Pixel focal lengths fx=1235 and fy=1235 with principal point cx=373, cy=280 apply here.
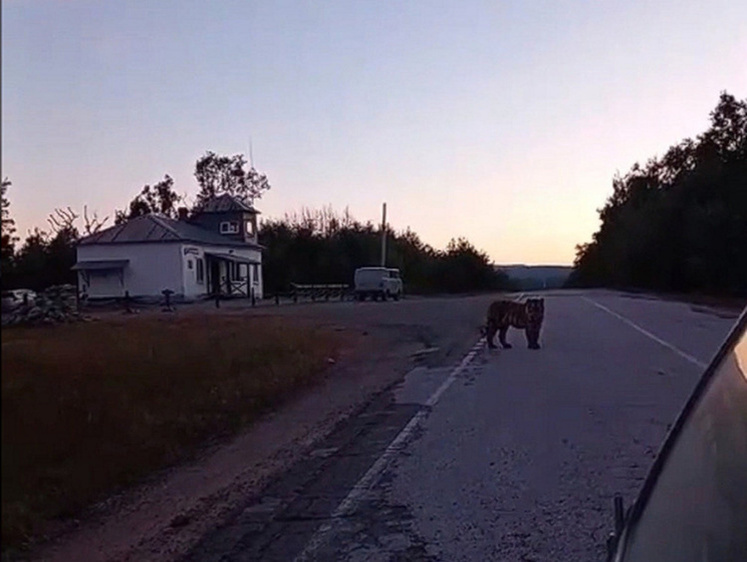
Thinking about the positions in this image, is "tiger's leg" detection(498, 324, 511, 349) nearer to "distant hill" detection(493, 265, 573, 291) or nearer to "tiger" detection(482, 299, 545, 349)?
"tiger" detection(482, 299, 545, 349)

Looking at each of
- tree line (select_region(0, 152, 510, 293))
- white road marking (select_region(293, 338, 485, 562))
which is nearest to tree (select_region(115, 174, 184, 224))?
tree line (select_region(0, 152, 510, 293))

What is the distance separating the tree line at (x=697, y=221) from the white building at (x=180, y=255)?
21.5 m

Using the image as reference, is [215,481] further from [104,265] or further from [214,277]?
[214,277]

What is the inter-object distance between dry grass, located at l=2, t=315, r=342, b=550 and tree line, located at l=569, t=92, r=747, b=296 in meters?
36.1

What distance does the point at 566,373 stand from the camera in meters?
18.8

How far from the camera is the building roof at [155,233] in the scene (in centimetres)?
3588

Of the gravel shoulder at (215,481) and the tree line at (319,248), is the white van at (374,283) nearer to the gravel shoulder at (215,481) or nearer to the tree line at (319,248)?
the tree line at (319,248)

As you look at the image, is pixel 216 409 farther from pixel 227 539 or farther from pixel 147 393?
pixel 227 539

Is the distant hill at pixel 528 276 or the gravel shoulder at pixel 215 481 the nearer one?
the gravel shoulder at pixel 215 481

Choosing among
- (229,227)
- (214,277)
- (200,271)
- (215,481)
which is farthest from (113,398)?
(229,227)

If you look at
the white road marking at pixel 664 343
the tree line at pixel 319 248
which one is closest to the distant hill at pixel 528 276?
the tree line at pixel 319 248

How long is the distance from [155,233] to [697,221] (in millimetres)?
29052

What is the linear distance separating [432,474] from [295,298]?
47.3m

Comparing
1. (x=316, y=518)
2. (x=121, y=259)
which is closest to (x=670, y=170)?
(x=121, y=259)
